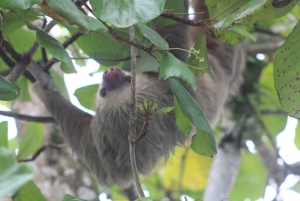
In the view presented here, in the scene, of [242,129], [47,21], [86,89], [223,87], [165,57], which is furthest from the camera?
[242,129]

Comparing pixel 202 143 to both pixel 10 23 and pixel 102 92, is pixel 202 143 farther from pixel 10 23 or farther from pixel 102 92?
pixel 102 92

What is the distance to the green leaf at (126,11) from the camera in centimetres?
161

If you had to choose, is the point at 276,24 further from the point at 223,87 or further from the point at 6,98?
the point at 6,98

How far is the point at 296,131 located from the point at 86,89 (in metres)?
2.55

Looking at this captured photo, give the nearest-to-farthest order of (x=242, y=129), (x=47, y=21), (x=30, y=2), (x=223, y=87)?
(x=30, y=2), (x=47, y=21), (x=223, y=87), (x=242, y=129)

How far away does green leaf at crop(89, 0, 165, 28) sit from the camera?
63.2 inches

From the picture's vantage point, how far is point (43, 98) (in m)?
3.97

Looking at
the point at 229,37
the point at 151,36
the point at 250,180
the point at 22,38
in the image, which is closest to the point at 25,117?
the point at 22,38

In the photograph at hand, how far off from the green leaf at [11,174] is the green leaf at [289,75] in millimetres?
1272

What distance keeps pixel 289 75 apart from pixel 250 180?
4.29 m

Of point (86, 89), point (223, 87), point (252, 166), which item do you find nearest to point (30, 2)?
point (86, 89)

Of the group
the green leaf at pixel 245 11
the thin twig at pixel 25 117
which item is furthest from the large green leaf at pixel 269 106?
the green leaf at pixel 245 11

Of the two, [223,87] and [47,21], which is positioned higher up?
[223,87]

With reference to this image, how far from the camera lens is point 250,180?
628 centimetres
